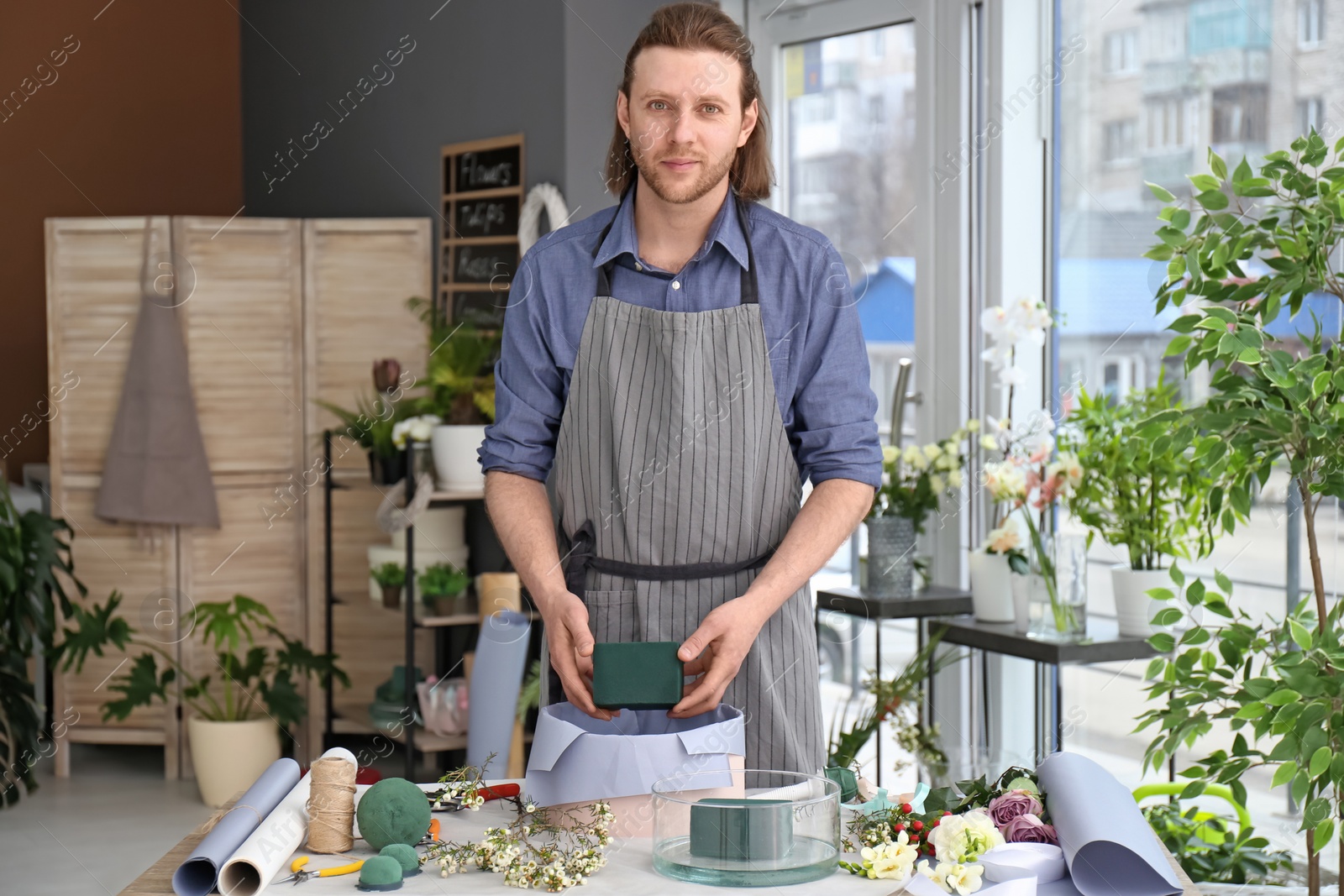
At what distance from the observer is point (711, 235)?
174 cm

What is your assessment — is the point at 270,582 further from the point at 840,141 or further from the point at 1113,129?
the point at 1113,129

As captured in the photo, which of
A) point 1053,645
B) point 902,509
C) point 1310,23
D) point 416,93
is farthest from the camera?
point 416,93

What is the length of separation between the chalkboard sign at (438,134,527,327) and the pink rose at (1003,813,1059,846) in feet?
9.96

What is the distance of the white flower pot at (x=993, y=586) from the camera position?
2.84 meters

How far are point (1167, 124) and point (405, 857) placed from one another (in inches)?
95.6

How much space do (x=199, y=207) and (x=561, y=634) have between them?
193 inches

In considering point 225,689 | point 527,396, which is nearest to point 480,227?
point 225,689

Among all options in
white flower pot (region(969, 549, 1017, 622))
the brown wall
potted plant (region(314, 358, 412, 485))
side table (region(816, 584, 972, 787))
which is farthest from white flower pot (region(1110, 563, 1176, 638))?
the brown wall

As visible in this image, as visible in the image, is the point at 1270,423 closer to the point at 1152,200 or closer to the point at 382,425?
the point at 1152,200

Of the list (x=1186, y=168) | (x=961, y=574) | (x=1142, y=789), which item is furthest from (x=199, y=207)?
(x=1142, y=789)

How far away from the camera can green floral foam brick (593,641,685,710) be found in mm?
1355

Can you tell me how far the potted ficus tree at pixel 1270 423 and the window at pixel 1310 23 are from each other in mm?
879

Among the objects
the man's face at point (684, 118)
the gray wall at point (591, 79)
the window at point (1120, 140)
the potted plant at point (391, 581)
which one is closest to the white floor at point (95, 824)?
the potted plant at point (391, 581)

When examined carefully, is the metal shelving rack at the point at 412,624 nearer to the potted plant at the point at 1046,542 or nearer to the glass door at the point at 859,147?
the glass door at the point at 859,147
